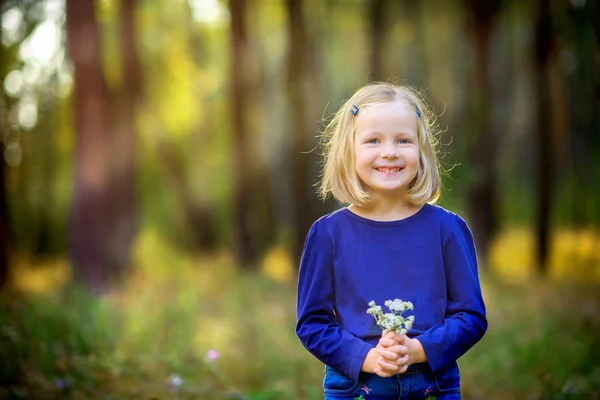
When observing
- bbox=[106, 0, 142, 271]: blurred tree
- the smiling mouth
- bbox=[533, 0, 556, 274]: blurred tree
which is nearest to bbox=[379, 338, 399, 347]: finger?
the smiling mouth

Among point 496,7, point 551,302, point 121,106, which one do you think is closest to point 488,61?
point 496,7

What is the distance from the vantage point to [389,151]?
2.65m

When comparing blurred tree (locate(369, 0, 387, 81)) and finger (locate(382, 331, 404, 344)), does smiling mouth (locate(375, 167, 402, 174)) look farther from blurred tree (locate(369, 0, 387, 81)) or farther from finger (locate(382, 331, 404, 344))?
blurred tree (locate(369, 0, 387, 81))

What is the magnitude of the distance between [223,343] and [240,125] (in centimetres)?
777

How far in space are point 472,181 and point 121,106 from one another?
7.14 m

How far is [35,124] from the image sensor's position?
1755cm

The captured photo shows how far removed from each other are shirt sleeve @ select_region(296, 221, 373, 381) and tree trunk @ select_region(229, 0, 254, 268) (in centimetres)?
1118

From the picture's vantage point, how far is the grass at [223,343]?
4.61 metres

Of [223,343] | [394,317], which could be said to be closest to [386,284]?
[394,317]

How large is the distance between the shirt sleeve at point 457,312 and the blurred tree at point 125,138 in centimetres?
1069

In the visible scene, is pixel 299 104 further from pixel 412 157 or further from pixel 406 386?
pixel 406 386

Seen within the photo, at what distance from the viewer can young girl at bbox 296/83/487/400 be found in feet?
8.42

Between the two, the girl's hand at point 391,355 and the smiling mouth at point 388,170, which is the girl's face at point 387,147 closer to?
the smiling mouth at point 388,170

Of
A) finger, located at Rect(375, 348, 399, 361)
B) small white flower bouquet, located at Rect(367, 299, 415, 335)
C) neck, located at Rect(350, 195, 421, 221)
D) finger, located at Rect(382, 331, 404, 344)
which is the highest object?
neck, located at Rect(350, 195, 421, 221)
